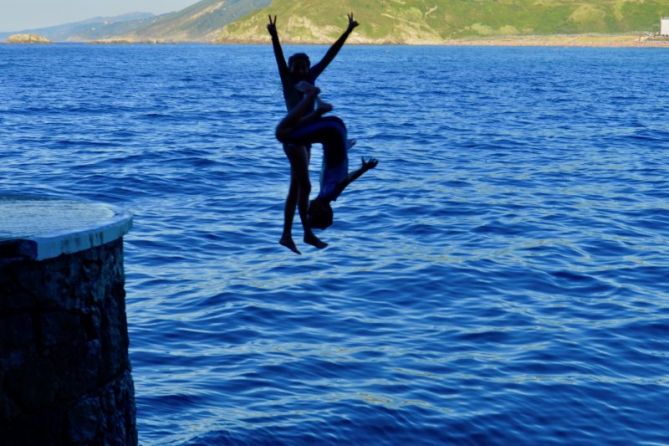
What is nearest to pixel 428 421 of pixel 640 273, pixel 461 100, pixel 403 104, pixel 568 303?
pixel 568 303

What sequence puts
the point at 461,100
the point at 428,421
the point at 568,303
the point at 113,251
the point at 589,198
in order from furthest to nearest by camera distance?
the point at 461,100 < the point at 589,198 < the point at 568,303 < the point at 428,421 < the point at 113,251

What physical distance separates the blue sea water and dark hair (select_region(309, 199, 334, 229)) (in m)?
4.57

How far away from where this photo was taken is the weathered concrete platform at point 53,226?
7743 mm

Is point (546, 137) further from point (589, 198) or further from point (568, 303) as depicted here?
point (568, 303)

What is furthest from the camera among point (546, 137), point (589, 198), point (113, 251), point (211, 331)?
point (546, 137)

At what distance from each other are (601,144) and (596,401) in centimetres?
3381

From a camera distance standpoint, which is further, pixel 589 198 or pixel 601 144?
pixel 601 144

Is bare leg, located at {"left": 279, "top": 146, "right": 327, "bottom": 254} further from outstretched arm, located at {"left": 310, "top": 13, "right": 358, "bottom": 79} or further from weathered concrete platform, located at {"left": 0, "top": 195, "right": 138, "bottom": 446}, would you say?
weathered concrete platform, located at {"left": 0, "top": 195, "right": 138, "bottom": 446}

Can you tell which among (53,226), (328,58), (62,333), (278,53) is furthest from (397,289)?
(62,333)

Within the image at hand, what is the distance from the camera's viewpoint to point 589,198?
3241cm

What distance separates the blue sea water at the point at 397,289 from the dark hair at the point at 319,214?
4573 millimetres

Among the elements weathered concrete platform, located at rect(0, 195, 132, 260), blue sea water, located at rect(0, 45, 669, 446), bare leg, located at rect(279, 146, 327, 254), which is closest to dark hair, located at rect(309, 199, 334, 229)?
bare leg, located at rect(279, 146, 327, 254)

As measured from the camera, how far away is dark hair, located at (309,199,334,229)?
32.6ft

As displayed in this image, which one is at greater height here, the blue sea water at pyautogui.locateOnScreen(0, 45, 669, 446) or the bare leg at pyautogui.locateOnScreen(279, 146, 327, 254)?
the bare leg at pyautogui.locateOnScreen(279, 146, 327, 254)
